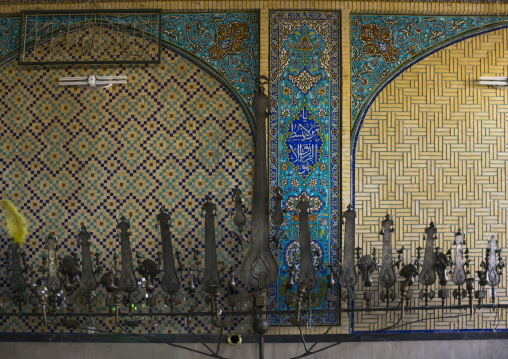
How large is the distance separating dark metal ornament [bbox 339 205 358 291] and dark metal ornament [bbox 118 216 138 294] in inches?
77.2

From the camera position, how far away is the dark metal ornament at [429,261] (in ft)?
16.9

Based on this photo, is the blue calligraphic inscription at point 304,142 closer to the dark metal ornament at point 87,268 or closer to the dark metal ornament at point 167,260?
the dark metal ornament at point 167,260

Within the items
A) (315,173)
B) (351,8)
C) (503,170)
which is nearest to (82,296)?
(315,173)

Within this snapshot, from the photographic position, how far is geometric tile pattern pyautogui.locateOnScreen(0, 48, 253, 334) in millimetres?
5543

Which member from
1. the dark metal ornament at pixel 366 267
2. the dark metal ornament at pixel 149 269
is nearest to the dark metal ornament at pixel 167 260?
the dark metal ornament at pixel 149 269

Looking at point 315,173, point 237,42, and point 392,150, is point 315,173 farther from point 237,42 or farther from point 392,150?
point 237,42

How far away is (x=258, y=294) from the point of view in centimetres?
388

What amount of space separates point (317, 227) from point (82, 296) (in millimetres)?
2417

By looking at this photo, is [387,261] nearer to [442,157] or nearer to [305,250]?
[305,250]

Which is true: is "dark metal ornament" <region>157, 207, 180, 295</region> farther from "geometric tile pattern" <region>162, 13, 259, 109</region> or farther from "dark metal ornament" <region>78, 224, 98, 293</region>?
"geometric tile pattern" <region>162, 13, 259, 109</region>

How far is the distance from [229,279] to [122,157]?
1.67 metres

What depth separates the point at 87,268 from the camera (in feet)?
16.8

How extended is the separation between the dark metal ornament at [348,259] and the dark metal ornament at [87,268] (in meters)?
2.37

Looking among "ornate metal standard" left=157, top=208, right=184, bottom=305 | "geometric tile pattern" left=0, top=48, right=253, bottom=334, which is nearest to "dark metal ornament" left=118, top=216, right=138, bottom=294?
"ornate metal standard" left=157, top=208, right=184, bottom=305
